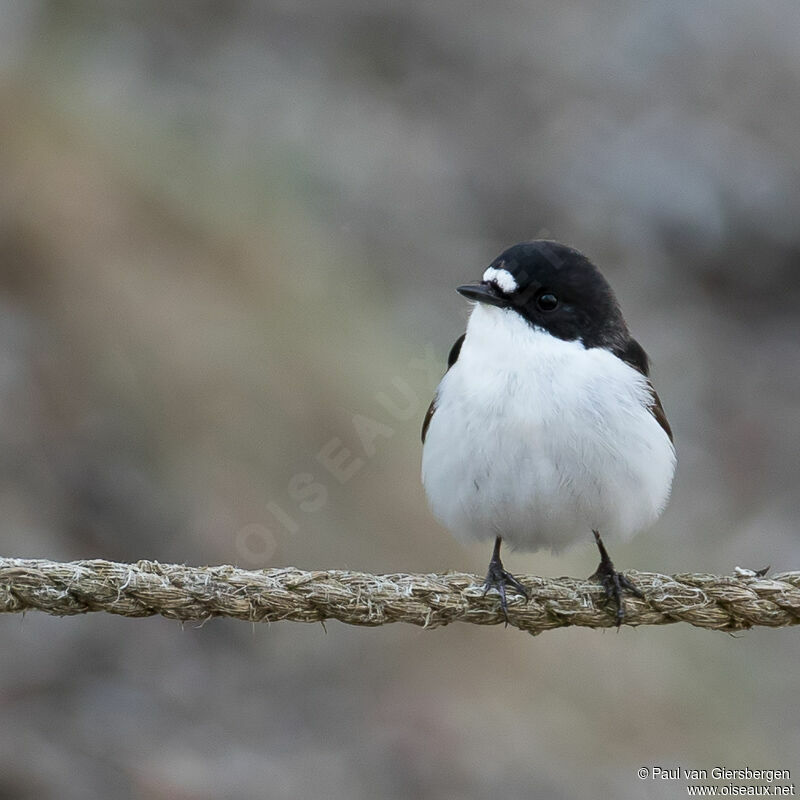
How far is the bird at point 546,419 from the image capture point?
4.40 meters

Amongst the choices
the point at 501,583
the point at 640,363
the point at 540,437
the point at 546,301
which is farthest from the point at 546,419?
the point at 640,363

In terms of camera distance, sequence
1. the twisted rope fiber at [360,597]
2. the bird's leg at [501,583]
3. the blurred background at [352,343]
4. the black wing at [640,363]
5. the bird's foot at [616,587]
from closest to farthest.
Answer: the twisted rope fiber at [360,597] < the bird's leg at [501,583] < the bird's foot at [616,587] < the black wing at [640,363] < the blurred background at [352,343]

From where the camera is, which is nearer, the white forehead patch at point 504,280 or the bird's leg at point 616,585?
the bird's leg at point 616,585

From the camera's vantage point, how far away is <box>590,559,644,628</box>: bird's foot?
4230 mm

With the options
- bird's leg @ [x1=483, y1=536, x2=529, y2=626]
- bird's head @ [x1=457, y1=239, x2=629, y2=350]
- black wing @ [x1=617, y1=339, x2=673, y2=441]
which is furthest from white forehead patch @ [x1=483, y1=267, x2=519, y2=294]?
bird's leg @ [x1=483, y1=536, x2=529, y2=626]

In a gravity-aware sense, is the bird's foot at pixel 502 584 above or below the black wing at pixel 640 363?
below

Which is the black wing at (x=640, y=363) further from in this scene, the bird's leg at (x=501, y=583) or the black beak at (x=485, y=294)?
the bird's leg at (x=501, y=583)

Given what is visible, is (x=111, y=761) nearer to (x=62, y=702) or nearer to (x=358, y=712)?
(x=62, y=702)

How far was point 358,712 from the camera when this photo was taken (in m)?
6.61

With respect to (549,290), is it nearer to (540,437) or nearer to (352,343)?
(540,437)

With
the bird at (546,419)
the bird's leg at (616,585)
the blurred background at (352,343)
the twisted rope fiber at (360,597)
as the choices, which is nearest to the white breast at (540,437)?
the bird at (546,419)

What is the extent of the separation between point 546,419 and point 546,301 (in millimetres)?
509

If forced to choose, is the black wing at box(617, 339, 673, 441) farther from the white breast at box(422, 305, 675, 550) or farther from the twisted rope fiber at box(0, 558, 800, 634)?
the twisted rope fiber at box(0, 558, 800, 634)

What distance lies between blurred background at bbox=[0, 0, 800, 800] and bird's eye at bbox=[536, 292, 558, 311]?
3.74ft
